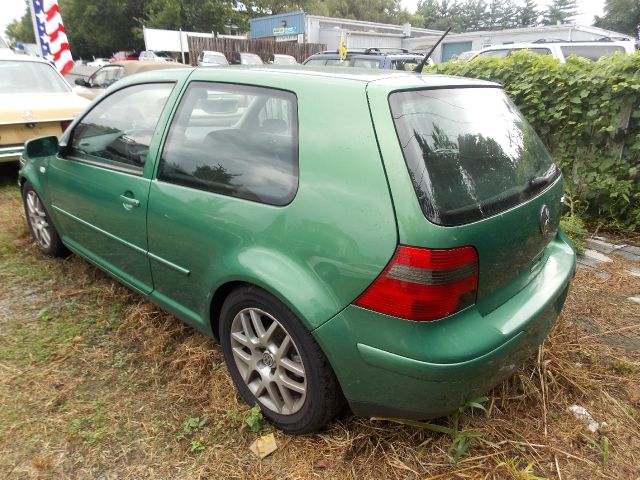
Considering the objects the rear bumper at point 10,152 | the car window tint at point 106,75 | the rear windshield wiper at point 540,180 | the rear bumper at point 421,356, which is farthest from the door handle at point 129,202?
the car window tint at point 106,75

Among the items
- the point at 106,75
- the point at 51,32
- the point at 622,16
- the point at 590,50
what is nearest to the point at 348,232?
the point at 51,32

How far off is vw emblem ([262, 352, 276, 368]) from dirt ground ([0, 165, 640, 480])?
28cm

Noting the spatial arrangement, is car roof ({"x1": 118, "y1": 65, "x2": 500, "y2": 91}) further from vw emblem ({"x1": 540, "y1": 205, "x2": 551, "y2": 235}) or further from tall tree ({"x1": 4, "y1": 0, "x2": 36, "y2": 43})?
tall tree ({"x1": 4, "y1": 0, "x2": 36, "y2": 43})

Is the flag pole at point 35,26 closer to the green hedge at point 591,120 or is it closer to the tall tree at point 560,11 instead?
the green hedge at point 591,120

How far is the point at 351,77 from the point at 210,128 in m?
0.80

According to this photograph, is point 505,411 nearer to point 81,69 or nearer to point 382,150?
point 382,150

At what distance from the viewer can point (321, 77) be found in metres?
1.86

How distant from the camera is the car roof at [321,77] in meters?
1.79

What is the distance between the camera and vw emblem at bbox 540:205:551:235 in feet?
6.38

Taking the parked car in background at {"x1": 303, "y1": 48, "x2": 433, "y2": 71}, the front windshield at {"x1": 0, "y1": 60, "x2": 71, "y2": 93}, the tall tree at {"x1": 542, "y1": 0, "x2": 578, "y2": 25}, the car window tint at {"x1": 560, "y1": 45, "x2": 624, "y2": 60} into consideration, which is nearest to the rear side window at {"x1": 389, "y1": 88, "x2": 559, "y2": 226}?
the front windshield at {"x1": 0, "y1": 60, "x2": 71, "y2": 93}

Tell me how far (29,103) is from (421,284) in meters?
5.65

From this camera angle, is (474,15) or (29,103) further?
(474,15)

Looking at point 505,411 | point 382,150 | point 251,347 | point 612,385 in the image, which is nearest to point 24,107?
point 251,347

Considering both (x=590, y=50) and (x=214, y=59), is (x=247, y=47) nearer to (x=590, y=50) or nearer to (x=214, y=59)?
(x=214, y=59)
